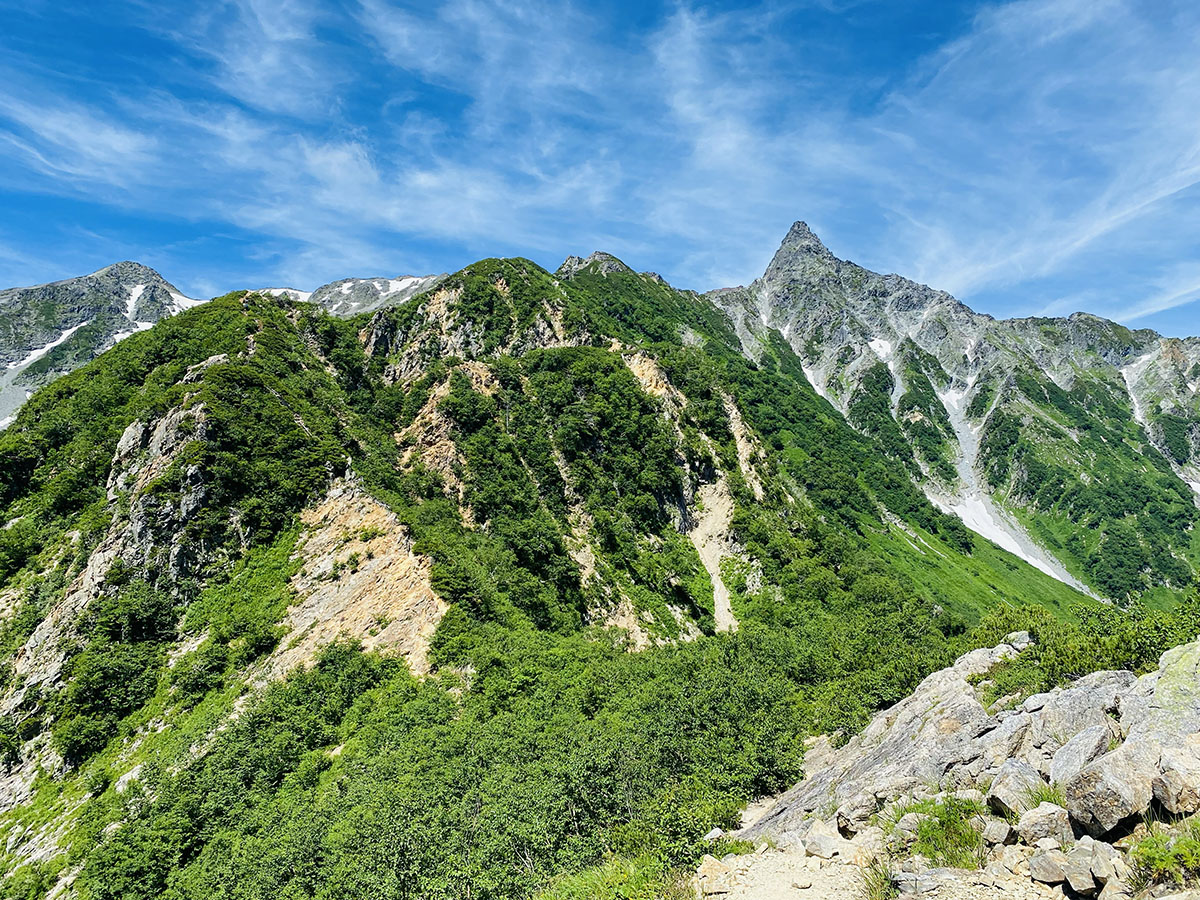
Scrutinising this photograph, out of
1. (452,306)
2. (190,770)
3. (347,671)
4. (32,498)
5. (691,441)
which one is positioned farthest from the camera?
(452,306)

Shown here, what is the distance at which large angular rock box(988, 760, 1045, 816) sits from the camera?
13.3 m

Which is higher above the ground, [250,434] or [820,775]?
[250,434]

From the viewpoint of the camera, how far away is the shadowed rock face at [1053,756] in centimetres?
1107

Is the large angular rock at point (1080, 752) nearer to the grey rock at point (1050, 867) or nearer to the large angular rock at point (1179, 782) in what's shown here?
the large angular rock at point (1179, 782)

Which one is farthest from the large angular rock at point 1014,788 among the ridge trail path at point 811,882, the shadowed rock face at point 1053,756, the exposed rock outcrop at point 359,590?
the exposed rock outcrop at point 359,590

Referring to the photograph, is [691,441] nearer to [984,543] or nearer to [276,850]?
[276,850]

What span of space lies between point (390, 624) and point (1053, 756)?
4668 cm

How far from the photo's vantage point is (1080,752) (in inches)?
546

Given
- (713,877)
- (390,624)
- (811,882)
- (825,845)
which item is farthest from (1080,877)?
(390,624)

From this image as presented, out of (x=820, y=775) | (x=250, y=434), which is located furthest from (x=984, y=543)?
(x=250, y=434)

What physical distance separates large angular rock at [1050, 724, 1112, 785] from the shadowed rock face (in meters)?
0.04

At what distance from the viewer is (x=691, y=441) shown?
110 meters

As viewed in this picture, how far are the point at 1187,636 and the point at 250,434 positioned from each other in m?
75.6

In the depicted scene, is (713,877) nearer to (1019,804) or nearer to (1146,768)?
(1019,804)
